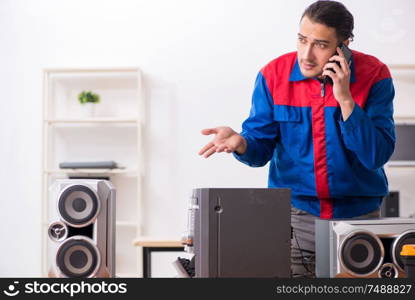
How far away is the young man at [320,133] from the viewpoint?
5.45 ft

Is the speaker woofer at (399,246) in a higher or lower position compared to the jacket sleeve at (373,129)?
lower

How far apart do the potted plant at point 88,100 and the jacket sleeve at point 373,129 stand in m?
3.16

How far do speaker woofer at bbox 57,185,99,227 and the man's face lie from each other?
682 mm

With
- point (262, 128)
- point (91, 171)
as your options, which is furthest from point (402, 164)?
point (262, 128)

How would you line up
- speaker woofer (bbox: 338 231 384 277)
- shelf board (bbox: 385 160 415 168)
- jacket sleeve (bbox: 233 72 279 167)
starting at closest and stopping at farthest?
speaker woofer (bbox: 338 231 384 277) → jacket sleeve (bbox: 233 72 279 167) → shelf board (bbox: 385 160 415 168)

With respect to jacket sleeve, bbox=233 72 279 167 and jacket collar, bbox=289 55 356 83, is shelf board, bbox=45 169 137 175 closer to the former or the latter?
jacket sleeve, bbox=233 72 279 167

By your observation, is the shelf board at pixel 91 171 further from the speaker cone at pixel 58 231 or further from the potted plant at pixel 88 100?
the speaker cone at pixel 58 231

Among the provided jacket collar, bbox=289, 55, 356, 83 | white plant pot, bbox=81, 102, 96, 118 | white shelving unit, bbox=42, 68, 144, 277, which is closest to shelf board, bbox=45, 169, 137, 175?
white shelving unit, bbox=42, 68, 144, 277

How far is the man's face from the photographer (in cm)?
166

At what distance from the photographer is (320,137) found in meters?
1.69

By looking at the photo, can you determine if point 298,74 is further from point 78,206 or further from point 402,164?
point 402,164

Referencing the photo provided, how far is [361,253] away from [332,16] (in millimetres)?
678

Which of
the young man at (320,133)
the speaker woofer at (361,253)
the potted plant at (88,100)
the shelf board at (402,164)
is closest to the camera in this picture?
the speaker woofer at (361,253)

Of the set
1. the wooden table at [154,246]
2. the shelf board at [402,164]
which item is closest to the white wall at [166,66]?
the shelf board at [402,164]
